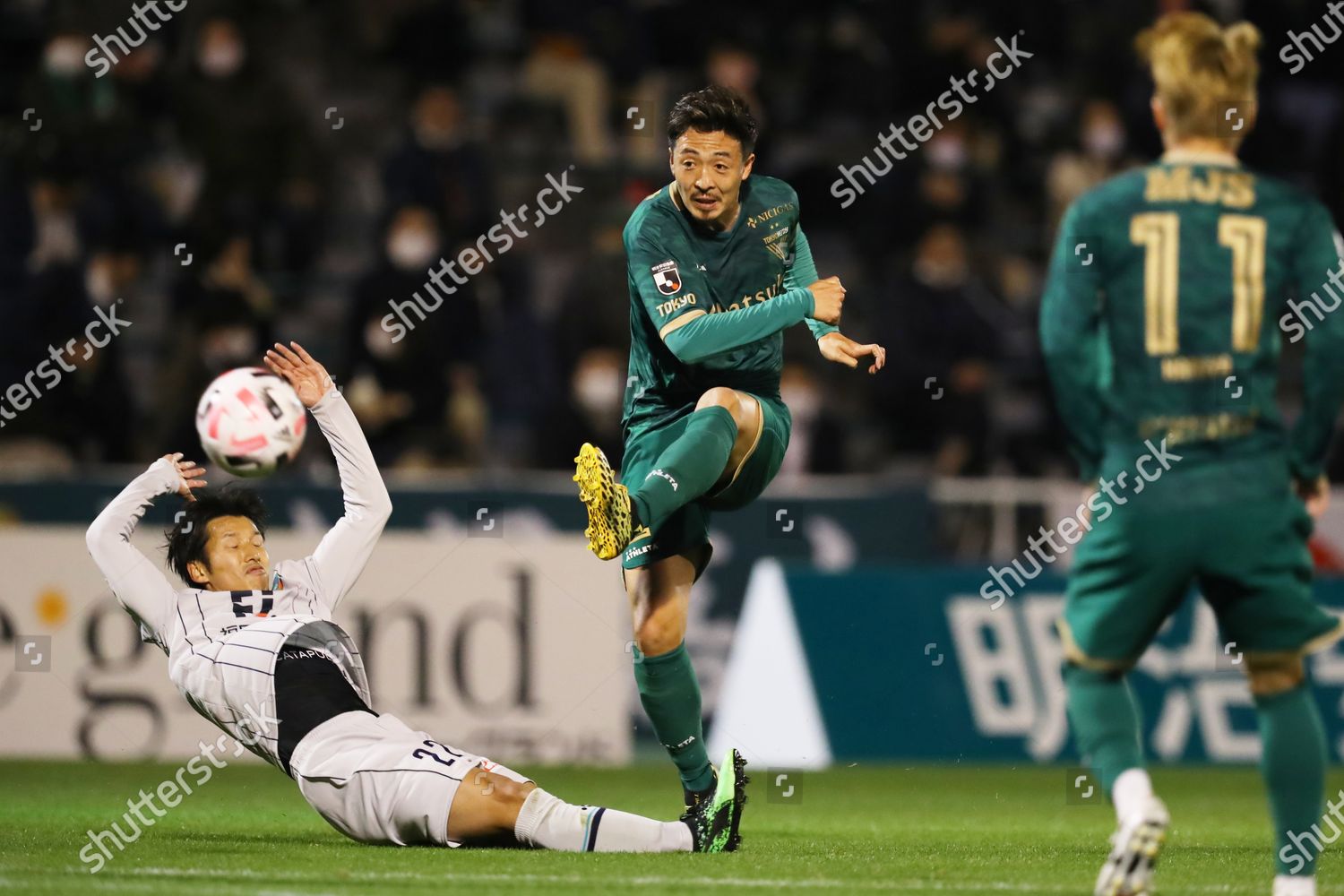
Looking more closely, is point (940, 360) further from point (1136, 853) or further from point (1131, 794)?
point (1136, 853)

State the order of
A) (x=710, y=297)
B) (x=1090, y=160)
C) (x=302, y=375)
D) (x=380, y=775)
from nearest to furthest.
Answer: (x=380, y=775) < (x=710, y=297) < (x=302, y=375) < (x=1090, y=160)

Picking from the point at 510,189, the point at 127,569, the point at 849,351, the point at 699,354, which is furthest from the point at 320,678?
the point at 510,189

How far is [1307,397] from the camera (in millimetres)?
4633

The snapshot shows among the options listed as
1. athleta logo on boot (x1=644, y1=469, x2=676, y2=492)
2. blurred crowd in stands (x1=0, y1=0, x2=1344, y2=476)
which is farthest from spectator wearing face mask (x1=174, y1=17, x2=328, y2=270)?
athleta logo on boot (x1=644, y1=469, x2=676, y2=492)

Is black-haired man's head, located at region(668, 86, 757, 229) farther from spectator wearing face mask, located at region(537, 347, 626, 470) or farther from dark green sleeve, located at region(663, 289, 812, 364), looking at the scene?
spectator wearing face mask, located at region(537, 347, 626, 470)

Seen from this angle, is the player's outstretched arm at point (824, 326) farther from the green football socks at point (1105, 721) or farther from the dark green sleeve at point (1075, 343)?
the green football socks at point (1105, 721)

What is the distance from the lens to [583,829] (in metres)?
6.09

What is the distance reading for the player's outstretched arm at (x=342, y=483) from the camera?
6.77m

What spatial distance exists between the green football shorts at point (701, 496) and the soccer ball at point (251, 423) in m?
1.26

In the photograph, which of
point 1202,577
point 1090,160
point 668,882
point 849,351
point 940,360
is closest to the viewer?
point 1202,577

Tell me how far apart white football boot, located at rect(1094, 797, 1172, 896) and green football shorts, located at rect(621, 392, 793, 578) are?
2404mm

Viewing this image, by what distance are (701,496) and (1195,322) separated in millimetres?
2314

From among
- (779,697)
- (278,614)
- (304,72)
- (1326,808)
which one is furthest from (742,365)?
(304,72)

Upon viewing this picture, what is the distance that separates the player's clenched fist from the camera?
6.27 metres
